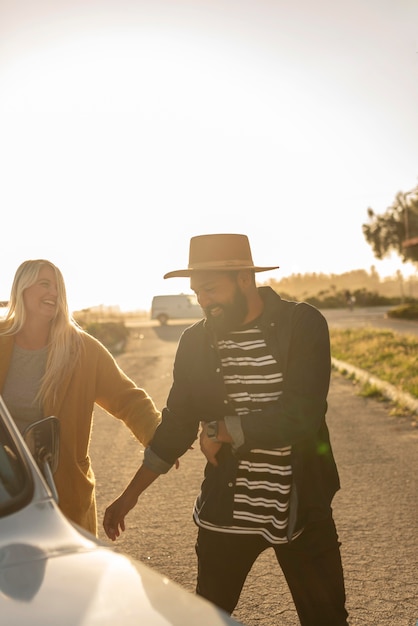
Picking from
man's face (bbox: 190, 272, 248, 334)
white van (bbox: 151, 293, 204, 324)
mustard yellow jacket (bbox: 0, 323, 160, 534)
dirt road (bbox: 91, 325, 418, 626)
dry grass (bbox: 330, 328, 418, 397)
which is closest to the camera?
man's face (bbox: 190, 272, 248, 334)

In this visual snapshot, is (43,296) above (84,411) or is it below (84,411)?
above

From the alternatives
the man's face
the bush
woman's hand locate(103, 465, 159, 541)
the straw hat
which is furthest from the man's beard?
the bush

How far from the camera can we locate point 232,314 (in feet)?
10.5

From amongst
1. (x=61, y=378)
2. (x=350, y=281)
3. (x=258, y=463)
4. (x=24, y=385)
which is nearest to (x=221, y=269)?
(x=258, y=463)

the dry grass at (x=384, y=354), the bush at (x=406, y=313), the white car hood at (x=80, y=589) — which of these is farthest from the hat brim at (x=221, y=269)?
the bush at (x=406, y=313)

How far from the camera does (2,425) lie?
2500mm

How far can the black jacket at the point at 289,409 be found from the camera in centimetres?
301

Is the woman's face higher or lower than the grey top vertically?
higher

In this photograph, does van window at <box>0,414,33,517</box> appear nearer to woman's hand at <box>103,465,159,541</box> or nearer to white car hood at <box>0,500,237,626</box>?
white car hood at <box>0,500,237,626</box>

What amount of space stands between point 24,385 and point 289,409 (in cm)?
146

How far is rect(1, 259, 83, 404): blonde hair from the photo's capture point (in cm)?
387

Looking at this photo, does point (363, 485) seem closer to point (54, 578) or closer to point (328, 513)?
point (328, 513)

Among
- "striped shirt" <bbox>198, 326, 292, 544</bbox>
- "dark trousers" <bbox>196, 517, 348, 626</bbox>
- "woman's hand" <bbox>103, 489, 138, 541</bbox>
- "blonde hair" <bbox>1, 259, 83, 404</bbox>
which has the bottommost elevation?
"dark trousers" <bbox>196, 517, 348, 626</bbox>

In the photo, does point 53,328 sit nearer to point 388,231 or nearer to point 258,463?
point 258,463
